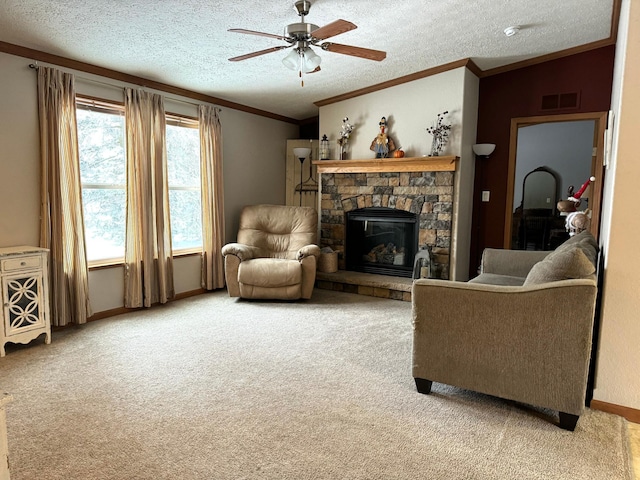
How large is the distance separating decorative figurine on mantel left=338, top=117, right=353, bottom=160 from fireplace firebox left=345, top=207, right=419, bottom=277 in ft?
2.54

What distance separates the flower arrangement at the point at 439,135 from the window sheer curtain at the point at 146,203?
2.94 metres

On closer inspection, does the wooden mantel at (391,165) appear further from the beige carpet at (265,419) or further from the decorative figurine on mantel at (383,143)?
the beige carpet at (265,419)

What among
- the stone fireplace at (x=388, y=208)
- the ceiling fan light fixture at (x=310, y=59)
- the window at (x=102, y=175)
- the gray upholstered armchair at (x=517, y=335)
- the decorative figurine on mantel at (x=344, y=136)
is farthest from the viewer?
the decorative figurine on mantel at (x=344, y=136)

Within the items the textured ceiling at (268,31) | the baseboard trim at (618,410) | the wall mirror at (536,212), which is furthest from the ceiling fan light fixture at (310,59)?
the wall mirror at (536,212)

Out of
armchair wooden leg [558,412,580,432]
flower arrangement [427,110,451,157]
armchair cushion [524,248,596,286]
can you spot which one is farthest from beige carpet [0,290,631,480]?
flower arrangement [427,110,451,157]

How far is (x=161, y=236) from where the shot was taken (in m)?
4.36

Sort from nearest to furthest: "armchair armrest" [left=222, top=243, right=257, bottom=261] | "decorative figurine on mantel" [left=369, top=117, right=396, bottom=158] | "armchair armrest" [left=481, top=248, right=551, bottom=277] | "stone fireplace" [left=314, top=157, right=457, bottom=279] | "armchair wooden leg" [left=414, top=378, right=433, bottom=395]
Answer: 1. "armchair wooden leg" [left=414, top=378, right=433, bottom=395]
2. "armchair armrest" [left=481, top=248, right=551, bottom=277]
3. "armchair armrest" [left=222, top=243, right=257, bottom=261]
4. "stone fireplace" [left=314, top=157, right=457, bottom=279]
5. "decorative figurine on mantel" [left=369, top=117, right=396, bottom=158]

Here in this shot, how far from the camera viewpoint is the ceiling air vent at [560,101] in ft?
14.9

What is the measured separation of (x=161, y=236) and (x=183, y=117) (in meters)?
1.39

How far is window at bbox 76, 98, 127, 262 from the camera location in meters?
3.86

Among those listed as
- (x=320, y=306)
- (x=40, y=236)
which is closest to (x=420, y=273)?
(x=320, y=306)

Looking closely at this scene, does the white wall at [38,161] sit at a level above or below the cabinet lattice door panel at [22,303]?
above

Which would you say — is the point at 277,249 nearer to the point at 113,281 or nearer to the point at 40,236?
the point at 113,281

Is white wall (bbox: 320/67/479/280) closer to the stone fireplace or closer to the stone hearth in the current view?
the stone fireplace
